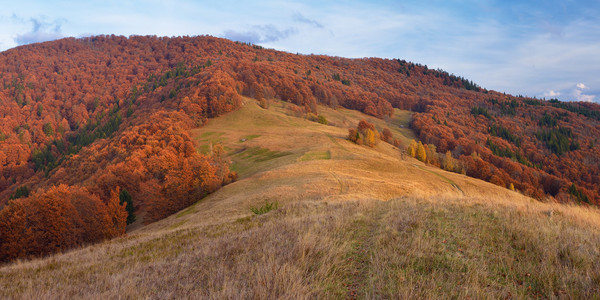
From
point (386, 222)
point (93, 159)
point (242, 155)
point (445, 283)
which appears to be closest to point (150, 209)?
point (242, 155)

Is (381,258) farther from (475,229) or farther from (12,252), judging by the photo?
(12,252)

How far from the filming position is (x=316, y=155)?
5703 cm

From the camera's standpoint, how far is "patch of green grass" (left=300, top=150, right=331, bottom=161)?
54838 millimetres

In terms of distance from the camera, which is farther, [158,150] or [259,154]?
[259,154]

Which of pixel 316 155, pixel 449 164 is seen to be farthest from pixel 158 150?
pixel 449 164

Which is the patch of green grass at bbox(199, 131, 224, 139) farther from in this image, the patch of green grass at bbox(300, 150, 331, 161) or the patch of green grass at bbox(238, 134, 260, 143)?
the patch of green grass at bbox(300, 150, 331, 161)

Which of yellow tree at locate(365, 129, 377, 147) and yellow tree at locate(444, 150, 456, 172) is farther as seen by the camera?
yellow tree at locate(444, 150, 456, 172)

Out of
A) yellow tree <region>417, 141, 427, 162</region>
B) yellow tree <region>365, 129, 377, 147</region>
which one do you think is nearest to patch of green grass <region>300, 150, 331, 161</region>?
yellow tree <region>365, 129, 377, 147</region>

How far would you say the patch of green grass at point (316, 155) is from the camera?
2159 inches

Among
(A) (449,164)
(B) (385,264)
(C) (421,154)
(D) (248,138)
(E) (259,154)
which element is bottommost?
(E) (259,154)

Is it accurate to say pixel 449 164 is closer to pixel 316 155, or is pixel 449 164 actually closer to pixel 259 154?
pixel 316 155

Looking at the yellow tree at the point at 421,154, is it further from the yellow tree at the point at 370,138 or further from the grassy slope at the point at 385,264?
the grassy slope at the point at 385,264

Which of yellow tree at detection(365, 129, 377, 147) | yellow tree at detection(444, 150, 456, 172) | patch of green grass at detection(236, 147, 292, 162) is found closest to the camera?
patch of green grass at detection(236, 147, 292, 162)

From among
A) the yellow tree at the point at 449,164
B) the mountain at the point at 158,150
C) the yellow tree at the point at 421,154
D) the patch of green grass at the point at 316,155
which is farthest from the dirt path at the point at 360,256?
the yellow tree at the point at 449,164
